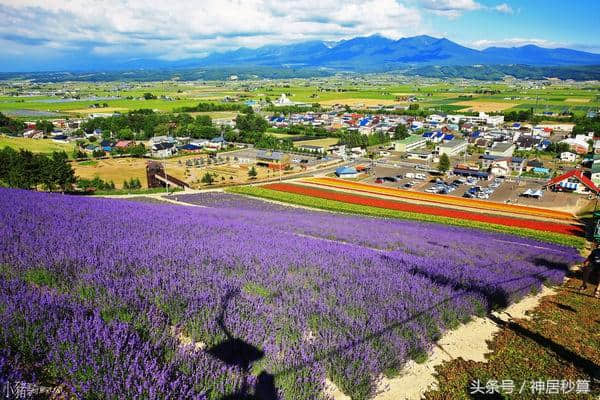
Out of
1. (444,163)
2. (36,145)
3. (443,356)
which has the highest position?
(443,356)

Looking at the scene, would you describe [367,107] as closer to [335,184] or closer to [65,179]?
[335,184]

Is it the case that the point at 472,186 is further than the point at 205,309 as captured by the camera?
Yes

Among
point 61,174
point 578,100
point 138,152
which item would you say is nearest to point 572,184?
point 61,174

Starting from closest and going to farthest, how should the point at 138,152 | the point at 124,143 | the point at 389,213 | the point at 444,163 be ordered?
the point at 389,213, the point at 444,163, the point at 138,152, the point at 124,143

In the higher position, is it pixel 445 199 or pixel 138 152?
pixel 138 152

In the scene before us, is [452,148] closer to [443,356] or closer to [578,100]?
[443,356]

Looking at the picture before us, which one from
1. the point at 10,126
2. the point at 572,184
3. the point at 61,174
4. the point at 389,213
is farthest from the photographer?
the point at 10,126
